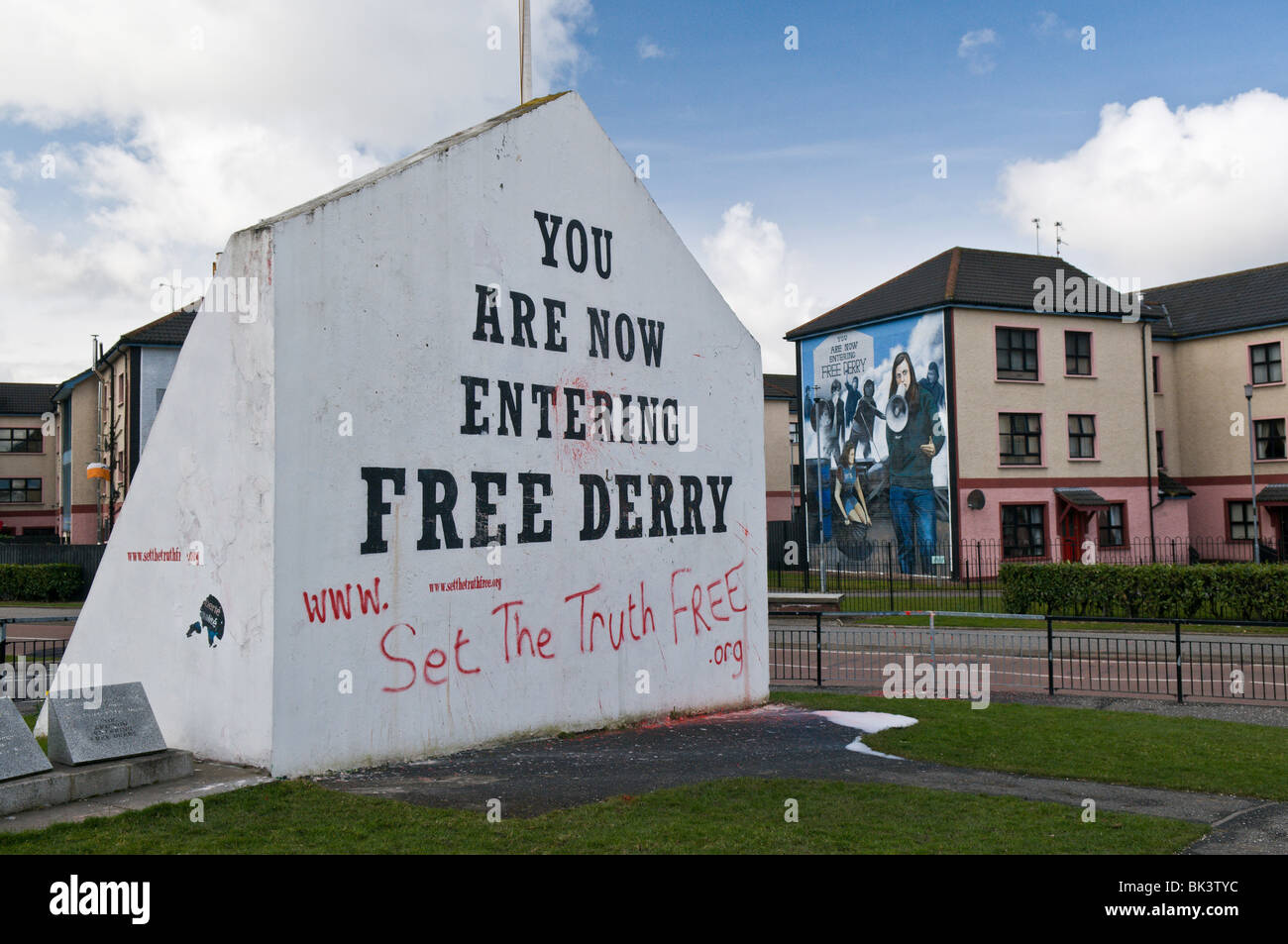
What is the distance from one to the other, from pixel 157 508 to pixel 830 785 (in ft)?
23.2

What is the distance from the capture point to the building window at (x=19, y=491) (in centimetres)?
5634

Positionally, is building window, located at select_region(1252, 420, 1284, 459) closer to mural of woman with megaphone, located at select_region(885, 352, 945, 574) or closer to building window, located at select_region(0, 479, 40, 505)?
mural of woman with megaphone, located at select_region(885, 352, 945, 574)

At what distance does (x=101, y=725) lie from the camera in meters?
8.70

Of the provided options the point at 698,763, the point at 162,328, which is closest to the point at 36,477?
the point at 162,328

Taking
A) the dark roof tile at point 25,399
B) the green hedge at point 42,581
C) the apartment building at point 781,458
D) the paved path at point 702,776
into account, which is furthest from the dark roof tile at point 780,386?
the paved path at point 702,776

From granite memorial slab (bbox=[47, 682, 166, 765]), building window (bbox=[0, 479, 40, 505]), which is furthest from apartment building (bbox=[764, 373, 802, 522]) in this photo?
granite memorial slab (bbox=[47, 682, 166, 765])

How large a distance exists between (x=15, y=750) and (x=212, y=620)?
6.56 ft

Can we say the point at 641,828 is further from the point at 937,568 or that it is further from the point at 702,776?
the point at 937,568

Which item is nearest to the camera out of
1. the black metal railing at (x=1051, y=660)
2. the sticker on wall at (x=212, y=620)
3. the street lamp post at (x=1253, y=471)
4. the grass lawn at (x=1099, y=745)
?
the sticker on wall at (x=212, y=620)

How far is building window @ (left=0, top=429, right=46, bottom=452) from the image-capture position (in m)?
57.2

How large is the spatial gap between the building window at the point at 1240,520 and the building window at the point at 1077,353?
33.2 ft

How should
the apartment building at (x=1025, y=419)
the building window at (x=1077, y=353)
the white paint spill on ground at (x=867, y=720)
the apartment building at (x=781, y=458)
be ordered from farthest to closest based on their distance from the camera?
the apartment building at (x=781, y=458) → the building window at (x=1077, y=353) → the apartment building at (x=1025, y=419) → the white paint spill on ground at (x=867, y=720)

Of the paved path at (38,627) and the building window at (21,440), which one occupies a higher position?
the building window at (21,440)

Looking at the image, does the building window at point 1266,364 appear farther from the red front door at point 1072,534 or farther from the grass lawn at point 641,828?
the grass lawn at point 641,828
